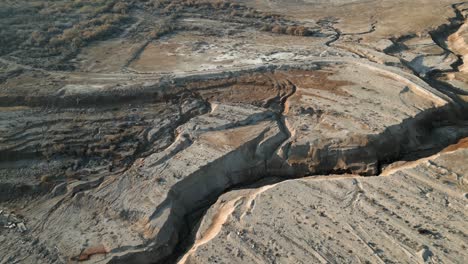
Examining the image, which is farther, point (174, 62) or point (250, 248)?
point (174, 62)

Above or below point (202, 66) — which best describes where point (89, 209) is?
below

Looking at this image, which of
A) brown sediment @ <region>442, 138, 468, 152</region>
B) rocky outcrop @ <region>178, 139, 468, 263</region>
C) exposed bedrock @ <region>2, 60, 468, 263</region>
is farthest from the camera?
brown sediment @ <region>442, 138, 468, 152</region>

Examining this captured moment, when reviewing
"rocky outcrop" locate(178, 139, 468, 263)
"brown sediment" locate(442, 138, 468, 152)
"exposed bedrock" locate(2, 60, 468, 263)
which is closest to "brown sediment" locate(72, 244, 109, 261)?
"exposed bedrock" locate(2, 60, 468, 263)

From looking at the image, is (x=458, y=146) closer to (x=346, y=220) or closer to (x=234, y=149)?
(x=346, y=220)

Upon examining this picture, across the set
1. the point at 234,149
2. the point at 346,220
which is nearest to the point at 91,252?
the point at 234,149

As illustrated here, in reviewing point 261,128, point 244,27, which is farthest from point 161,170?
Result: point 244,27

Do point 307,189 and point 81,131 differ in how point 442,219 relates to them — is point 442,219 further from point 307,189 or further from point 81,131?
point 81,131

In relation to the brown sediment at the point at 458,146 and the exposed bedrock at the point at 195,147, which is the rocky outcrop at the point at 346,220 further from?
the exposed bedrock at the point at 195,147

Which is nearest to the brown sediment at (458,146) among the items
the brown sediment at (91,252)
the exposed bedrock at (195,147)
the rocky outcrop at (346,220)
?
the exposed bedrock at (195,147)

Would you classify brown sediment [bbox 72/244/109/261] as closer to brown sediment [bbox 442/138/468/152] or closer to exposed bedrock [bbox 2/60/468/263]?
exposed bedrock [bbox 2/60/468/263]
